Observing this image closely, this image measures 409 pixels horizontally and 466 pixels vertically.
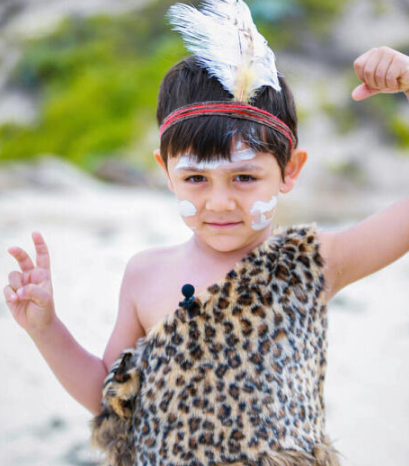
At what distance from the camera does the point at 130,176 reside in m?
7.87

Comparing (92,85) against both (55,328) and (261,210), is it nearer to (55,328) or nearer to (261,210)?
(55,328)

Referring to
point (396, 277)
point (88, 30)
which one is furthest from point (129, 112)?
point (396, 277)

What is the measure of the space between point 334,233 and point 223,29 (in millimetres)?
636

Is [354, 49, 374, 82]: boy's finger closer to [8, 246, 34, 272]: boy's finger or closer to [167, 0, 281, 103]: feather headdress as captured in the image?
[167, 0, 281, 103]: feather headdress

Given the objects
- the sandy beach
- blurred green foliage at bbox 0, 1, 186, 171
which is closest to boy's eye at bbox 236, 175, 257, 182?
the sandy beach

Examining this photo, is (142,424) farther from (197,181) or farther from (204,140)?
(204,140)

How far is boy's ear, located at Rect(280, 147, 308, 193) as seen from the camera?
1.65 metres

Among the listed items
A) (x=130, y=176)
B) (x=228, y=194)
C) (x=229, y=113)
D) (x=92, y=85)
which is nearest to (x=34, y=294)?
(x=228, y=194)

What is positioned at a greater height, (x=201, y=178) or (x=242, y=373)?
(x=201, y=178)

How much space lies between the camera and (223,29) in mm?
1491

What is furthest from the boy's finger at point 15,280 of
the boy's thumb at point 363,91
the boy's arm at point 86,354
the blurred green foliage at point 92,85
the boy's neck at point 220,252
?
the blurred green foliage at point 92,85

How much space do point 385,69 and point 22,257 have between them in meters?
1.11

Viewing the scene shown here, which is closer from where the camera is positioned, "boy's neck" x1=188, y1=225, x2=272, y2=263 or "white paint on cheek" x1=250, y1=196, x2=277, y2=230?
"white paint on cheek" x1=250, y1=196, x2=277, y2=230

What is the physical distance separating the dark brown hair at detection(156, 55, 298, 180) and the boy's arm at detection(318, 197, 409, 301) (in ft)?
0.84
